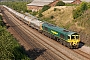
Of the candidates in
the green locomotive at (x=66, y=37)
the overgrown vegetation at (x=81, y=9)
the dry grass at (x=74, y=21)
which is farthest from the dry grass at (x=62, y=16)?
the green locomotive at (x=66, y=37)

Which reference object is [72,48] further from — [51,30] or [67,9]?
[67,9]

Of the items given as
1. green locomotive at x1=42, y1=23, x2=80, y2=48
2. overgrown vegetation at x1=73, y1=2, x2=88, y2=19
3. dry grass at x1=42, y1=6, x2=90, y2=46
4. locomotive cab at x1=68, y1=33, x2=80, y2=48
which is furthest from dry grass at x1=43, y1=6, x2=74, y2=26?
locomotive cab at x1=68, y1=33, x2=80, y2=48

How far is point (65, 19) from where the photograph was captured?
68.0m

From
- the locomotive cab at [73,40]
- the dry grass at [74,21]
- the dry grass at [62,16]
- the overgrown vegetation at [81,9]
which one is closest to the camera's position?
the locomotive cab at [73,40]

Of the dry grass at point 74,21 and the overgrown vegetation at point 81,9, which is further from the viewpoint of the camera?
the overgrown vegetation at point 81,9

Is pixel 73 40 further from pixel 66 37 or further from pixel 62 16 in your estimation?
pixel 62 16

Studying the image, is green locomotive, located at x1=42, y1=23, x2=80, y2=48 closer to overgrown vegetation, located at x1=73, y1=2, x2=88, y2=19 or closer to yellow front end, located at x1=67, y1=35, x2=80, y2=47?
yellow front end, located at x1=67, y1=35, x2=80, y2=47

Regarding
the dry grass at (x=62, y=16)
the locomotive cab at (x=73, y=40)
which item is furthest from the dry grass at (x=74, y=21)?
the locomotive cab at (x=73, y=40)

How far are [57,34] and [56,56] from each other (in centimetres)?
996

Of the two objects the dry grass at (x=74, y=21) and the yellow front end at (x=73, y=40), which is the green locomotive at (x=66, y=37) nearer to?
the yellow front end at (x=73, y=40)

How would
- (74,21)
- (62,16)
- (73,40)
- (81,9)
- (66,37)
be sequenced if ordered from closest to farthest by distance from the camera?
(73,40) → (66,37) → (74,21) → (81,9) → (62,16)

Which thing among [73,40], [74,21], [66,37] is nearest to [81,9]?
[74,21]

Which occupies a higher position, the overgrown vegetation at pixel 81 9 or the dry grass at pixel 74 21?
the overgrown vegetation at pixel 81 9

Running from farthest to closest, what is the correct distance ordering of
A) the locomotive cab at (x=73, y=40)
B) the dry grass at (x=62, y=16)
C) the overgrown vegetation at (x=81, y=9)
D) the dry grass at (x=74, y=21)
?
the dry grass at (x=62, y=16) < the overgrown vegetation at (x=81, y=9) < the dry grass at (x=74, y=21) < the locomotive cab at (x=73, y=40)
